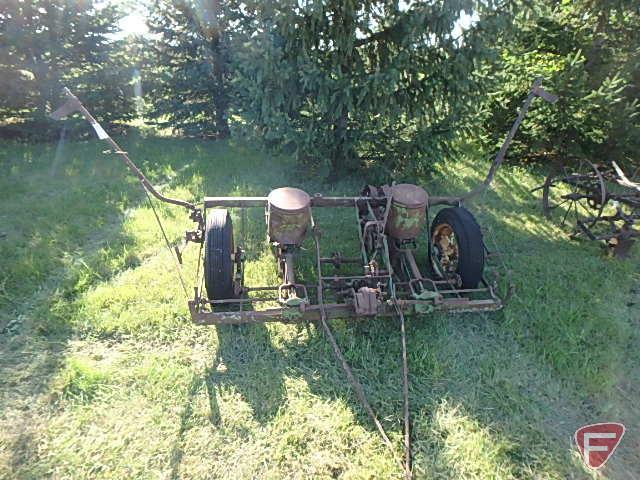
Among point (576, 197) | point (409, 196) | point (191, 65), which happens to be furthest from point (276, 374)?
point (191, 65)

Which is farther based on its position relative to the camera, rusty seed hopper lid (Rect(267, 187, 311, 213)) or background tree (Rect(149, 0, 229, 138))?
background tree (Rect(149, 0, 229, 138))

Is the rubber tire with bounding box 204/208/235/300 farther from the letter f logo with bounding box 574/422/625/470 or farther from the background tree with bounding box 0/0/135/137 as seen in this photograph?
the background tree with bounding box 0/0/135/137

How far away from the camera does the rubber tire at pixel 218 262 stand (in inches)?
143

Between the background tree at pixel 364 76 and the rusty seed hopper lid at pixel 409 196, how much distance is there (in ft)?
6.07

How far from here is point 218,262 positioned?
364cm

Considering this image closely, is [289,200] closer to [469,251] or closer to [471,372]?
[469,251]

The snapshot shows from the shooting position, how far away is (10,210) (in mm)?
6129

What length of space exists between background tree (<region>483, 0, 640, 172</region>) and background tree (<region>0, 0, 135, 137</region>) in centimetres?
849

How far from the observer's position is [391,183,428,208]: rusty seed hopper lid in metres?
4.03

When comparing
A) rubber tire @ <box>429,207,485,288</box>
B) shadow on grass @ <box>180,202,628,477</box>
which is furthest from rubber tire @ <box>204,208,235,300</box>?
rubber tire @ <box>429,207,485,288</box>

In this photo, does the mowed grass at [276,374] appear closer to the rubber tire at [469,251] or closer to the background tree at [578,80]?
the rubber tire at [469,251]

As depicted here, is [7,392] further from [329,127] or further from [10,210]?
[329,127]

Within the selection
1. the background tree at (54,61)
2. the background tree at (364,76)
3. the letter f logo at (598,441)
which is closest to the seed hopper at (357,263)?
the letter f logo at (598,441)

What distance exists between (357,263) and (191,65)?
704 cm
